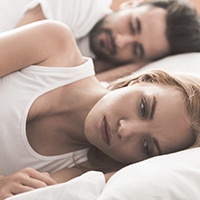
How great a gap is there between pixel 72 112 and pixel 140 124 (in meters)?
0.23

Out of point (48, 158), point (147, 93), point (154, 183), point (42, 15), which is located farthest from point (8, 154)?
point (42, 15)

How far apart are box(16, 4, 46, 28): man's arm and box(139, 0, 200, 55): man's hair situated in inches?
21.4

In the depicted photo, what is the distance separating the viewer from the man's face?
205 cm

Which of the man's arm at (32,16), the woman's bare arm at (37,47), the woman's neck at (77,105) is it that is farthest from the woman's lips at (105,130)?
the man's arm at (32,16)

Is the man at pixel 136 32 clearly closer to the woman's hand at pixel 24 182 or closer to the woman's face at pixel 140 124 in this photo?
the woman's face at pixel 140 124

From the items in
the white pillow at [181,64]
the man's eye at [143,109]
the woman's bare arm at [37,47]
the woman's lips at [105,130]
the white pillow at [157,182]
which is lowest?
the white pillow at [181,64]

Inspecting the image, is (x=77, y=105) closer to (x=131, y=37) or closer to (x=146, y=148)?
(x=146, y=148)

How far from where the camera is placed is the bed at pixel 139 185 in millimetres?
854

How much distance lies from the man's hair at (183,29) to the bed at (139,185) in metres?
1.13

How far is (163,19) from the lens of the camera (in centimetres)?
207

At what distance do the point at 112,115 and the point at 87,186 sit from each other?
1.15 feet

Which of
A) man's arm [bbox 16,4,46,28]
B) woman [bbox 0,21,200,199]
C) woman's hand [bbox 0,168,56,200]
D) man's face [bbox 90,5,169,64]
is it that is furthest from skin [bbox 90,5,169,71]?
woman's hand [bbox 0,168,56,200]

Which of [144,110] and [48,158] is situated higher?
[144,110]

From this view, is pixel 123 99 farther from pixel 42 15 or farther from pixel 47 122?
pixel 42 15
